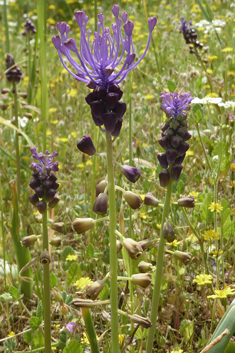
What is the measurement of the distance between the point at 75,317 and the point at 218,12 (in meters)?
6.29

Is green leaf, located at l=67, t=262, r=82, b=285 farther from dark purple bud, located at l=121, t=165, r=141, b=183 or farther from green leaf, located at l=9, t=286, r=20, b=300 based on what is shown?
dark purple bud, located at l=121, t=165, r=141, b=183

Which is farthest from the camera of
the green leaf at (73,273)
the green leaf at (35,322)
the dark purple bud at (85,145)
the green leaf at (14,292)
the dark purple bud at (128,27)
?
the green leaf at (73,273)

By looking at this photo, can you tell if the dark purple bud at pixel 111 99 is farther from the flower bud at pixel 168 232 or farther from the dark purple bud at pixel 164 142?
the flower bud at pixel 168 232

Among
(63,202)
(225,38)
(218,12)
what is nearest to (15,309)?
(63,202)

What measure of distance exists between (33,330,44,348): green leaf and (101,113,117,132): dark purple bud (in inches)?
42.4

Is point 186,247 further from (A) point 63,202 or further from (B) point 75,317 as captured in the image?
(A) point 63,202

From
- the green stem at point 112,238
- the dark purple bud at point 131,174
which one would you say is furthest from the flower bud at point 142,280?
the dark purple bud at point 131,174

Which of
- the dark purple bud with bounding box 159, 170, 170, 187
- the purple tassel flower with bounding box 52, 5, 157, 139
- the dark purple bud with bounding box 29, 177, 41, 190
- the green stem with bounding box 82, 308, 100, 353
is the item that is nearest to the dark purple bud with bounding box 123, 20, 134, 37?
the purple tassel flower with bounding box 52, 5, 157, 139

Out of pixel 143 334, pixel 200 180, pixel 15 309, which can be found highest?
pixel 200 180

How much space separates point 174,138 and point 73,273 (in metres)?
1.04

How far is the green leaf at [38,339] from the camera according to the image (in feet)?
5.88

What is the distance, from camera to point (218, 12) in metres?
7.00

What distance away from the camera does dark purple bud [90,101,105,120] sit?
1129 millimetres

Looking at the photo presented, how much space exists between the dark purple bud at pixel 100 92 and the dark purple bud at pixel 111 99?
1 cm
